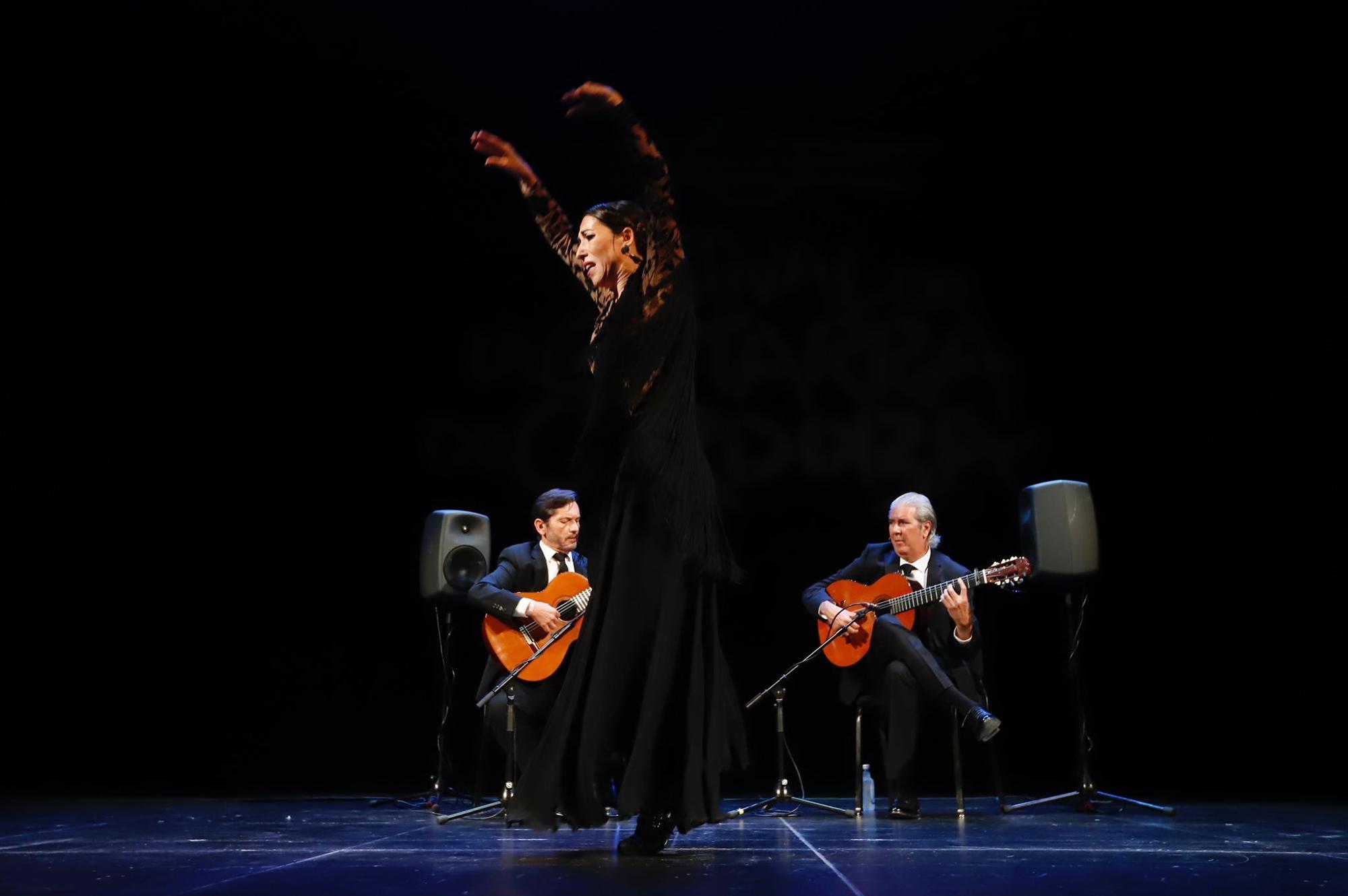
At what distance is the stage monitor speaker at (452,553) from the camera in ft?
15.5

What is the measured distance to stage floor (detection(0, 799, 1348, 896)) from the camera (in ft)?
7.21

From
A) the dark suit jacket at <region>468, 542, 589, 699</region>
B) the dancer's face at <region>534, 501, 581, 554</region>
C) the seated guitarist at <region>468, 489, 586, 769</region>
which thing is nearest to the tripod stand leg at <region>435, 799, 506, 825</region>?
the seated guitarist at <region>468, 489, 586, 769</region>

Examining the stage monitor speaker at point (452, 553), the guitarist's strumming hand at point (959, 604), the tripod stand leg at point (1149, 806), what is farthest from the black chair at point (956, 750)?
the stage monitor speaker at point (452, 553)

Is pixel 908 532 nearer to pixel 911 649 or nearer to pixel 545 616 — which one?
pixel 911 649

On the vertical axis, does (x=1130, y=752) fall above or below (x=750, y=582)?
below

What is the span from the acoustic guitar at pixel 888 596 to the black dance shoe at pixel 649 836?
7.50ft

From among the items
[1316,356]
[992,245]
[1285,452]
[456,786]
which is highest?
[992,245]

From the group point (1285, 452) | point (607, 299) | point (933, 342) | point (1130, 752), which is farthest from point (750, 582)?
point (607, 299)

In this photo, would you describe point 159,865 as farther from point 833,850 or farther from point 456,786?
point 456,786

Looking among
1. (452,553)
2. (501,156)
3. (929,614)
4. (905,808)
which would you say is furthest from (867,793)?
(501,156)

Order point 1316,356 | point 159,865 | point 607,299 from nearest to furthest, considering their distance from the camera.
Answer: point 159,865
point 607,299
point 1316,356

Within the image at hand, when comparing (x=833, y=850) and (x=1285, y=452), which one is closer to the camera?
(x=833, y=850)

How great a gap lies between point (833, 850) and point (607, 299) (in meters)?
1.48

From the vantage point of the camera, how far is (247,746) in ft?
19.6
